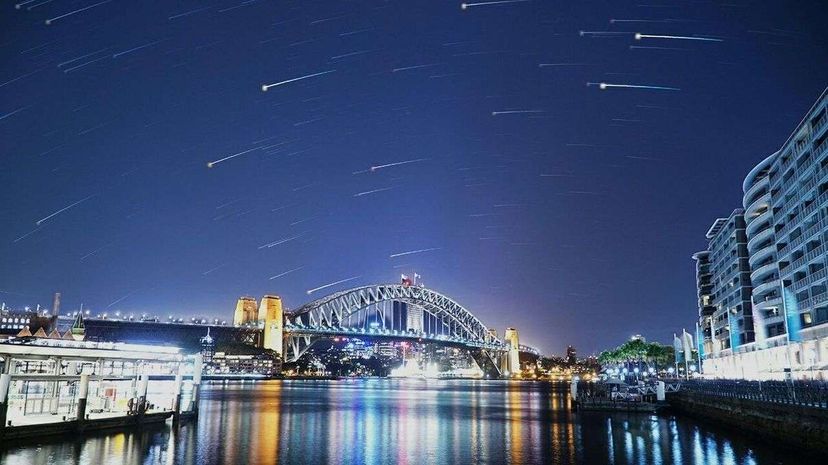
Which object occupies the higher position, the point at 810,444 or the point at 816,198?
the point at 816,198

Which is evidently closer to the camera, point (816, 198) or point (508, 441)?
point (508, 441)

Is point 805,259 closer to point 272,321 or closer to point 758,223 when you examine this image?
point 758,223

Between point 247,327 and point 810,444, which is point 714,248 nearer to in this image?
point 810,444

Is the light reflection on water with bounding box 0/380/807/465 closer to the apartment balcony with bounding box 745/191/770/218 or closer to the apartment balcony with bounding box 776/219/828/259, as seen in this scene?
the apartment balcony with bounding box 776/219/828/259

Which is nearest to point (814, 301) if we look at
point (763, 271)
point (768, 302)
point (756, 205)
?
point (768, 302)

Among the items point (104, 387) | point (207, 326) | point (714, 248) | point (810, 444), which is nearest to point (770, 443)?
point (810, 444)
